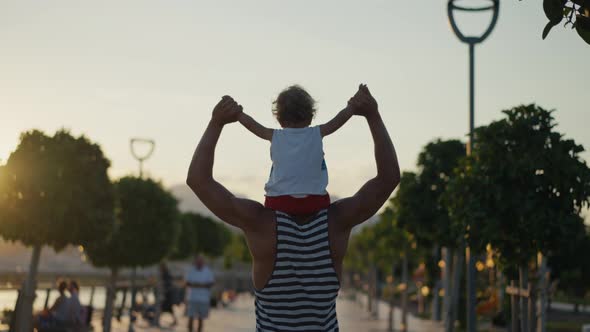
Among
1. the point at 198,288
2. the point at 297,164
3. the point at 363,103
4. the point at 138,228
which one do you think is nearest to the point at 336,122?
the point at 363,103

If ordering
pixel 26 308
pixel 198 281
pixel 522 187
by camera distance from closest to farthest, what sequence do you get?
pixel 522 187 → pixel 26 308 → pixel 198 281

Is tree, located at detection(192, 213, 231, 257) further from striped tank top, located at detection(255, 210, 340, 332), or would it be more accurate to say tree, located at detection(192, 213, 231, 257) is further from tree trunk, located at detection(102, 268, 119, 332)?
striped tank top, located at detection(255, 210, 340, 332)

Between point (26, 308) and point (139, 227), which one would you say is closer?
point (26, 308)

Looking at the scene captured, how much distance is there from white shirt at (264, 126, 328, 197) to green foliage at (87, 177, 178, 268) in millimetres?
20925

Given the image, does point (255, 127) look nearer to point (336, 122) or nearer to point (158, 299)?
point (336, 122)

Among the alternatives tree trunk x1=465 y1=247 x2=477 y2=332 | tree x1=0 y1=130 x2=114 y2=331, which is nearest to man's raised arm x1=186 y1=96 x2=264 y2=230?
tree trunk x1=465 y1=247 x2=477 y2=332

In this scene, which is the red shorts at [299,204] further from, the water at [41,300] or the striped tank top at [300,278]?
the water at [41,300]

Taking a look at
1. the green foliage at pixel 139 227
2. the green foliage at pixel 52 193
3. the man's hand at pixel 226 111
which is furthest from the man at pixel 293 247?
the green foliage at pixel 139 227

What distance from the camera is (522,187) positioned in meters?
11.3

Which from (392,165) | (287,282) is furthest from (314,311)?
(392,165)

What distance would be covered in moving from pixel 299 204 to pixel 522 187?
8627mm

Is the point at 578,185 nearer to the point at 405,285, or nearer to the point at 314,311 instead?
the point at 314,311

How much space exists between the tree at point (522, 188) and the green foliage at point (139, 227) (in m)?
13.9

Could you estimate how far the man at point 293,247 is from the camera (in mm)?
3133
